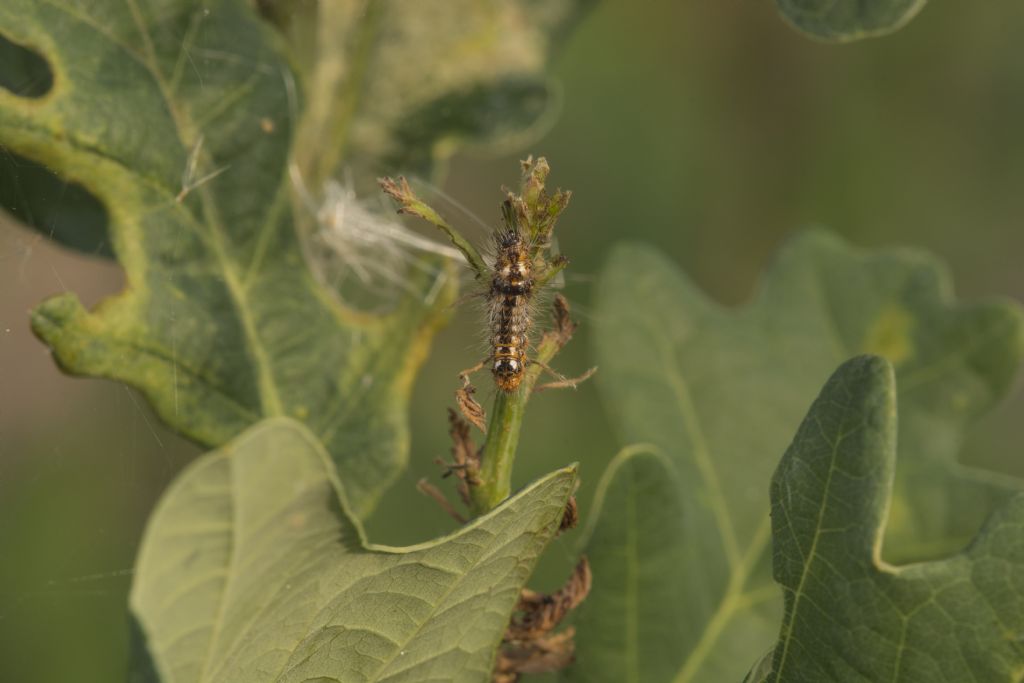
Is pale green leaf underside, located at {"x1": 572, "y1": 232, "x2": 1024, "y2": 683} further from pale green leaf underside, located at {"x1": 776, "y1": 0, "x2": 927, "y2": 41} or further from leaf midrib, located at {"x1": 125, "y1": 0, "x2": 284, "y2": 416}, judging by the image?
pale green leaf underside, located at {"x1": 776, "y1": 0, "x2": 927, "y2": 41}

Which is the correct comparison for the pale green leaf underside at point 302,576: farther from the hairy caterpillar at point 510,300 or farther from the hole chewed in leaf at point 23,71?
the hole chewed in leaf at point 23,71

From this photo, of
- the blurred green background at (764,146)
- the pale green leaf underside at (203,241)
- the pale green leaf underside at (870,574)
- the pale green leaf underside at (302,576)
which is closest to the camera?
the pale green leaf underside at (302,576)

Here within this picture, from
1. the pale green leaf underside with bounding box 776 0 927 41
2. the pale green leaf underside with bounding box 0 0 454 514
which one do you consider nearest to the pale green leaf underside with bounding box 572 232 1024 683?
the pale green leaf underside with bounding box 0 0 454 514

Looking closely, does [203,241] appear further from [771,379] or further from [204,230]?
[771,379]

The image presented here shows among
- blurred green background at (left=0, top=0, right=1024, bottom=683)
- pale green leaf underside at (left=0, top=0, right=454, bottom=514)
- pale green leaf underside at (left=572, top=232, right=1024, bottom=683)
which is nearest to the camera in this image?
pale green leaf underside at (left=0, top=0, right=454, bottom=514)

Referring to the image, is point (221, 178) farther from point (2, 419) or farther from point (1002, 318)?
point (2, 419)

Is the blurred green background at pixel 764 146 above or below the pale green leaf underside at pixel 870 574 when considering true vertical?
above

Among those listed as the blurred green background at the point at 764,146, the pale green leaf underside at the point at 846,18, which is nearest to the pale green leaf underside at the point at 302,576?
the pale green leaf underside at the point at 846,18
